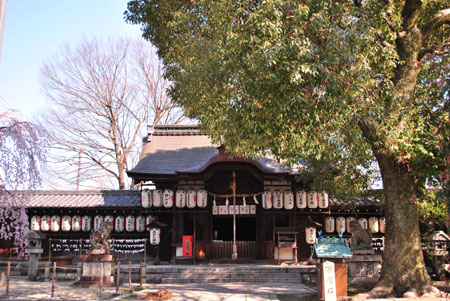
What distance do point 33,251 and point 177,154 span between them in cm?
934

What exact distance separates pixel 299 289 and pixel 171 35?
31.5 ft

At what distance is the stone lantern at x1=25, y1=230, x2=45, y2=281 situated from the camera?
15.3 m

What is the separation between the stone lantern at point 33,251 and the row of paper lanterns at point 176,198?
478cm

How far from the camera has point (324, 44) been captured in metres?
9.62

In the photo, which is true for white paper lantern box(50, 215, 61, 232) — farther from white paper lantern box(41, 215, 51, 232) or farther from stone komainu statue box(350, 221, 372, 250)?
stone komainu statue box(350, 221, 372, 250)

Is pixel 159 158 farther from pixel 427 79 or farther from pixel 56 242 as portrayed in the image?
pixel 427 79

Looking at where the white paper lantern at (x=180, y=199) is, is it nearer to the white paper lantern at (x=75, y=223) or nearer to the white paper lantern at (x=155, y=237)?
the white paper lantern at (x=155, y=237)

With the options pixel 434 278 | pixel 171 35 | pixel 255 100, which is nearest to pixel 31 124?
pixel 171 35

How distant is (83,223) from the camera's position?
768 inches

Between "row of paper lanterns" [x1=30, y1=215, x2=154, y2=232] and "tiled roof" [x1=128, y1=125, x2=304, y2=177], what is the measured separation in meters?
2.24

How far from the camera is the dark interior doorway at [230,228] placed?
2136 centimetres

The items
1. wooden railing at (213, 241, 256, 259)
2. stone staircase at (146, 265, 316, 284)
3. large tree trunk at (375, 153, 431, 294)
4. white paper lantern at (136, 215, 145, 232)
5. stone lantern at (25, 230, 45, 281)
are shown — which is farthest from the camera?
white paper lantern at (136, 215, 145, 232)

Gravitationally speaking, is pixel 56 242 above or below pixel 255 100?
below

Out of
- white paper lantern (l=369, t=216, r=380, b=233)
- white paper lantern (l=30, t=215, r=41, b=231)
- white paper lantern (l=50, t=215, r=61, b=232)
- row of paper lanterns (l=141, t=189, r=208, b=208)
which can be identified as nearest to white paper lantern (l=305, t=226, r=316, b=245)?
white paper lantern (l=369, t=216, r=380, b=233)
